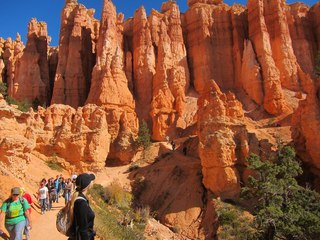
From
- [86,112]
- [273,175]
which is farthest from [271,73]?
[273,175]

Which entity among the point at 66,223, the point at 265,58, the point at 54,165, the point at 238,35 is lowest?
the point at 66,223

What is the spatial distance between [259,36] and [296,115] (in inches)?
812

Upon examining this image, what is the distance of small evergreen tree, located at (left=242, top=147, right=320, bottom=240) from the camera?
14688mm

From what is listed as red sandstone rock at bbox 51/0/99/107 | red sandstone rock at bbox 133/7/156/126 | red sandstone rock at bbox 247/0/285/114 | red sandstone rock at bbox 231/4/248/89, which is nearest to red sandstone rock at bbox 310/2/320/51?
red sandstone rock at bbox 247/0/285/114

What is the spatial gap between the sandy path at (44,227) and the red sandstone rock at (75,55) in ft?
109

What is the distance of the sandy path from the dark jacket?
5996mm

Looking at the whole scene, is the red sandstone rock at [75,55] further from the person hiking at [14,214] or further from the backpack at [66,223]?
the backpack at [66,223]

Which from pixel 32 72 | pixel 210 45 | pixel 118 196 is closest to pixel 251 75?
pixel 210 45

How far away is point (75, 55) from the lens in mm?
46438

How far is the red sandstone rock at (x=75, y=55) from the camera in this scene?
44406mm

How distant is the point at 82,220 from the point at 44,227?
23.6 feet

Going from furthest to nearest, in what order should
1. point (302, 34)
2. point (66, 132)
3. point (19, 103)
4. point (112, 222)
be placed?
point (302, 34) < point (19, 103) < point (66, 132) < point (112, 222)

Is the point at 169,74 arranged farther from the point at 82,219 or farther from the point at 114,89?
the point at 82,219

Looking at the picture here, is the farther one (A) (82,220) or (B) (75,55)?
(B) (75,55)
